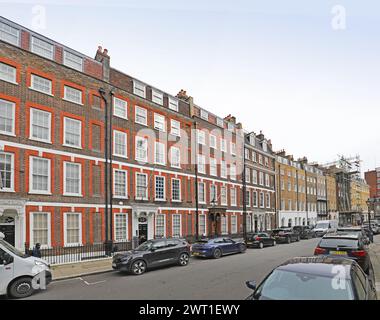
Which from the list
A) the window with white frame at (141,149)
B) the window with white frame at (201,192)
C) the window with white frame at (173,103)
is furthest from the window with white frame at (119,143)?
the window with white frame at (201,192)

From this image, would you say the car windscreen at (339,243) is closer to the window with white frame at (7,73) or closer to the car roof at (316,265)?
the car roof at (316,265)

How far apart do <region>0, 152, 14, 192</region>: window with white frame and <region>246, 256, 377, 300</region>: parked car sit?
53.8ft

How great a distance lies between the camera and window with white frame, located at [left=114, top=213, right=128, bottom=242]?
75.1ft

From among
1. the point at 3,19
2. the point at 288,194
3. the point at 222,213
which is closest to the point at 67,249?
the point at 3,19

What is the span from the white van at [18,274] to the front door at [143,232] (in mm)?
13739

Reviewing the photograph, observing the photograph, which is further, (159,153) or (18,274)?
(159,153)

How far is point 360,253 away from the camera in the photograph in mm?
11695

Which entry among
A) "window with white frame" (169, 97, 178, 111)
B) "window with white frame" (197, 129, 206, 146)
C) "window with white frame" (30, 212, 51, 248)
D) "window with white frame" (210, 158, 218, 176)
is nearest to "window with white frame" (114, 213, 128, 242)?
"window with white frame" (30, 212, 51, 248)

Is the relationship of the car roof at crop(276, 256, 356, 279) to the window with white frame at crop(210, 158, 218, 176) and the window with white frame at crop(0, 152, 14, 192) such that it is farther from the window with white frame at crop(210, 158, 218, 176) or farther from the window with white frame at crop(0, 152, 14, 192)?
the window with white frame at crop(210, 158, 218, 176)

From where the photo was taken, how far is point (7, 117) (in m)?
18.0

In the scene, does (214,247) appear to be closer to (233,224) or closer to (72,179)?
(72,179)

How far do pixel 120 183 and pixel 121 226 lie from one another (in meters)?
3.11

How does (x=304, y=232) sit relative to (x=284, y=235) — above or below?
below

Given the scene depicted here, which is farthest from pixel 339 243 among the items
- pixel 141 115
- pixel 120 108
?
pixel 141 115
